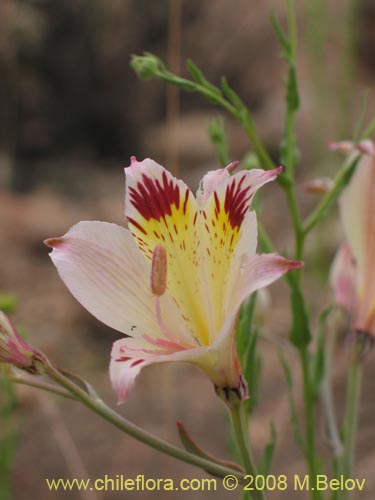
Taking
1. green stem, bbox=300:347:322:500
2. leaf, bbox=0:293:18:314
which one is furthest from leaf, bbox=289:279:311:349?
leaf, bbox=0:293:18:314

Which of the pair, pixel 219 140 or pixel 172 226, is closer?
pixel 172 226

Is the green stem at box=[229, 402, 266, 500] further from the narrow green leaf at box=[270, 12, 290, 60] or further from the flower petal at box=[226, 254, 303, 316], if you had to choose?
the narrow green leaf at box=[270, 12, 290, 60]

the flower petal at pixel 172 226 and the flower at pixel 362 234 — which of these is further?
the flower at pixel 362 234

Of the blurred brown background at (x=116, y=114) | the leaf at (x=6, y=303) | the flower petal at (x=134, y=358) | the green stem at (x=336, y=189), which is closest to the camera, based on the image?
the flower petal at (x=134, y=358)

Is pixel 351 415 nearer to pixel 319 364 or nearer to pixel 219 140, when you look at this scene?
pixel 319 364

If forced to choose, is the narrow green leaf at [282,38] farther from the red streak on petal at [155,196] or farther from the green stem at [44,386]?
the green stem at [44,386]

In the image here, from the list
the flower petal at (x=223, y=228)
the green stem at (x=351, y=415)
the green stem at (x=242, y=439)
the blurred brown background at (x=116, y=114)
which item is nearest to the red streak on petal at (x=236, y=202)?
the flower petal at (x=223, y=228)

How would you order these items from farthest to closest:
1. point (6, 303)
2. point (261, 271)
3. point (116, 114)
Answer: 1. point (116, 114)
2. point (6, 303)
3. point (261, 271)

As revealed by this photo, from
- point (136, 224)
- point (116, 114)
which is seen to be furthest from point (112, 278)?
point (116, 114)
